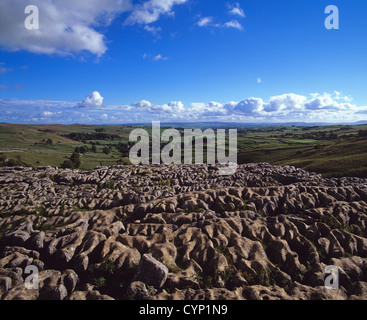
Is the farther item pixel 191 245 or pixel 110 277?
pixel 191 245

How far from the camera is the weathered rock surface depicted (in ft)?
64.6

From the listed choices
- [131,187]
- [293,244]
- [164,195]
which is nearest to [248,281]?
[293,244]

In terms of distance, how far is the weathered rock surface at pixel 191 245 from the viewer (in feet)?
64.6

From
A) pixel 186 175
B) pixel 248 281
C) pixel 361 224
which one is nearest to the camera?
pixel 248 281

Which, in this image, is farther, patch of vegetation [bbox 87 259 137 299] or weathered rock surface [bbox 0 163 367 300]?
patch of vegetation [bbox 87 259 137 299]

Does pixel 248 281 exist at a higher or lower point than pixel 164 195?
lower

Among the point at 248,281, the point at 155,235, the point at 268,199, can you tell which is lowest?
the point at 248,281

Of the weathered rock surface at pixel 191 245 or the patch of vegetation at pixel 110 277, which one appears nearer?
the weathered rock surface at pixel 191 245

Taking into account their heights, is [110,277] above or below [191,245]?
below

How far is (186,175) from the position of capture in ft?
204

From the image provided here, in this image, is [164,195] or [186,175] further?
[186,175]

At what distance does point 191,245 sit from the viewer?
25.3m
